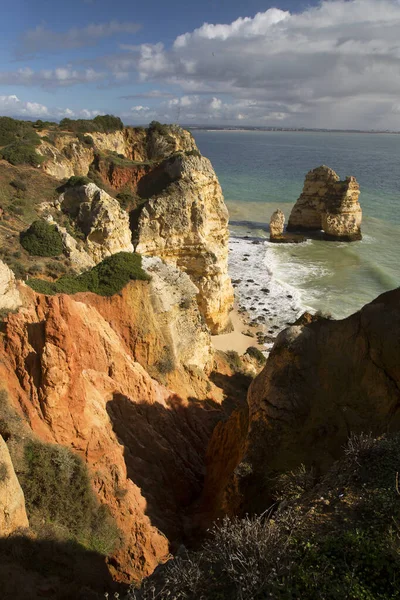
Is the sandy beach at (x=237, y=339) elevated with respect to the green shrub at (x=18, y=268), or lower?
lower

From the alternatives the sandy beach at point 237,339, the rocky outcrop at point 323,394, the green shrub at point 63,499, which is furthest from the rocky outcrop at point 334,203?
the green shrub at point 63,499

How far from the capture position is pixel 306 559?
5773 mm

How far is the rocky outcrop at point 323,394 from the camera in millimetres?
10398

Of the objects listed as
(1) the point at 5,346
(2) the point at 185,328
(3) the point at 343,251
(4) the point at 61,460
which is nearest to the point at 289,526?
(4) the point at 61,460

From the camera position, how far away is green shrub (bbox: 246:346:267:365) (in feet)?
90.8

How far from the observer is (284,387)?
1158 centimetres

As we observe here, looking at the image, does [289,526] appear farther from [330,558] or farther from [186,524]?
[186,524]

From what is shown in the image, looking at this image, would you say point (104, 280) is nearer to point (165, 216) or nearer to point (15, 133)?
point (165, 216)

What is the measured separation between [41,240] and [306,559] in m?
19.9

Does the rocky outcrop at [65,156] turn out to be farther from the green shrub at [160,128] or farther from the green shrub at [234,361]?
the green shrub at [234,361]

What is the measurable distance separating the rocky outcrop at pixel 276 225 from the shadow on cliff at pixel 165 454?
152 ft

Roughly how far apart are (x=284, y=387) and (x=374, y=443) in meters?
3.63

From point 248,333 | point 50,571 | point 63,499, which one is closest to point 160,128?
point 248,333

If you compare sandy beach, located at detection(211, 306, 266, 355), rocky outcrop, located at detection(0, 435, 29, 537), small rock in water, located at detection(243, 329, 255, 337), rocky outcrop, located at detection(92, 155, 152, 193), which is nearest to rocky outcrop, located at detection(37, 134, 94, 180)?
rocky outcrop, located at detection(92, 155, 152, 193)
